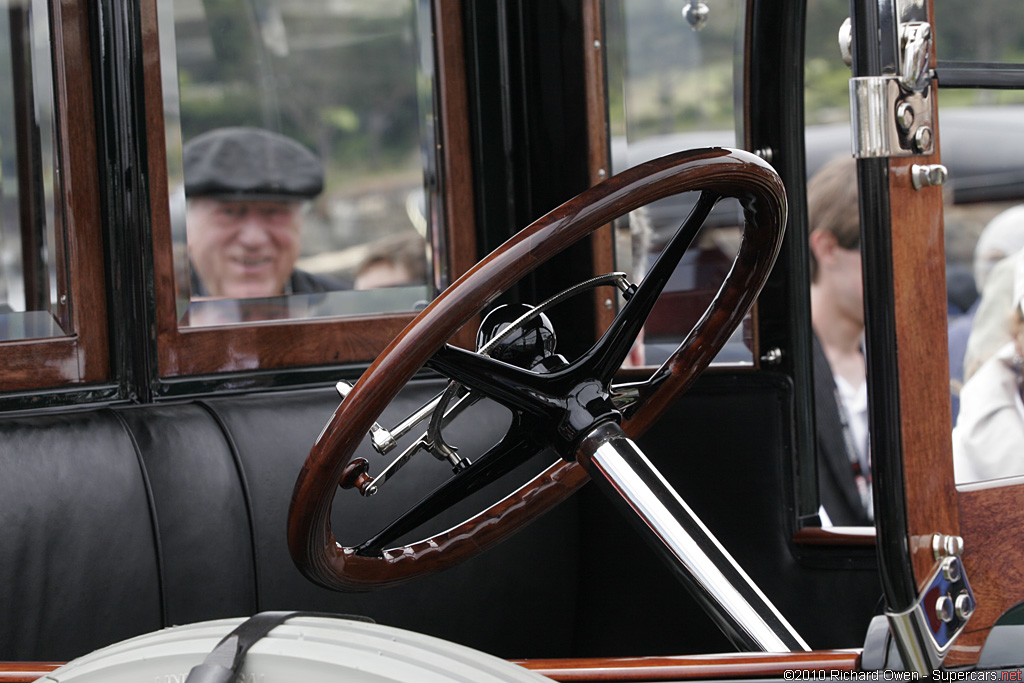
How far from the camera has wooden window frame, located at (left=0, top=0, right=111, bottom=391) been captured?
145 cm

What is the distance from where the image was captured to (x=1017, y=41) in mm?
1096

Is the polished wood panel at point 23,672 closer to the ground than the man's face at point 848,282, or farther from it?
closer to the ground

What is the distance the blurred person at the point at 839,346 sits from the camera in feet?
8.07

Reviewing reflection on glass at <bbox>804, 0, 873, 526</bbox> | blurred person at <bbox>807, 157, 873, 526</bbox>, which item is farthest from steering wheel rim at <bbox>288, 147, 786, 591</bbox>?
blurred person at <bbox>807, 157, 873, 526</bbox>

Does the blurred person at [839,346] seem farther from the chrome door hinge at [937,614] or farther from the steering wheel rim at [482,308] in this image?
the chrome door hinge at [937,614]

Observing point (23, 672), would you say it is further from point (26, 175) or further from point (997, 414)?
point (997, 414)

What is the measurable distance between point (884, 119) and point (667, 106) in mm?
985

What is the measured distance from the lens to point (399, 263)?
1.76 m

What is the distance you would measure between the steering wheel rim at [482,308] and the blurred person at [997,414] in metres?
0.26

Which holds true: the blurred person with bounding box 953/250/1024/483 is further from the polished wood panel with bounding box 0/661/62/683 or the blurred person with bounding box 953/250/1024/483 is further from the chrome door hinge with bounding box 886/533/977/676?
the polished wood panel with bounding box 0/661/62/683

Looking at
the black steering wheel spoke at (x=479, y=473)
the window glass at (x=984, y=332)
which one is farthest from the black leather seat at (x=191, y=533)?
the window glass at (x=984, y=332)

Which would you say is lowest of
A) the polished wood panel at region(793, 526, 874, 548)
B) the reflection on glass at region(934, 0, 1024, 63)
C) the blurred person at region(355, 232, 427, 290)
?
the polished wood panel at region(793, 526, 874, 548)

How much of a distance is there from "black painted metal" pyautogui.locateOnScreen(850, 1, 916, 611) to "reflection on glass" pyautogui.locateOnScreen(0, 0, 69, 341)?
1169 mm

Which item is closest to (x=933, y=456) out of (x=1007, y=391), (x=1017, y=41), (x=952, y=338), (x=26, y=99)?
(x=952, y=338)
